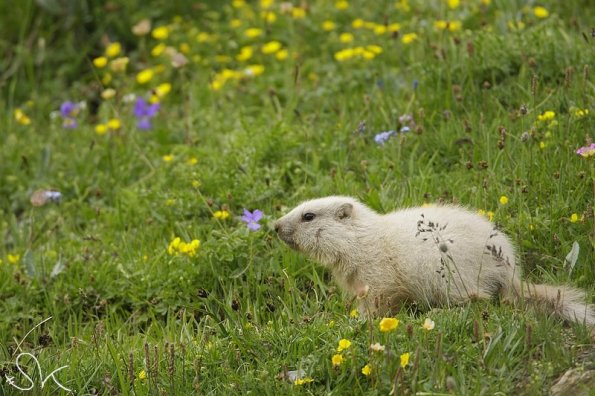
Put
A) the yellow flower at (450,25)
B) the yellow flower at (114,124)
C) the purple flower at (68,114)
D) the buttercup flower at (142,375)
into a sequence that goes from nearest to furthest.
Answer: the buttercup flower at (142,375) → the yellow flower at (450,25) → the yellow flower at (114,124) → the purple flower at (68,114)

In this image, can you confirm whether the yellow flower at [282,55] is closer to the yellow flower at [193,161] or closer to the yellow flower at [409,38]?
the yellow flower at [409,38]

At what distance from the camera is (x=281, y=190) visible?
20.0ft

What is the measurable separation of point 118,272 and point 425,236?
2.02m

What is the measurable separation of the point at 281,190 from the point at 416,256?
161 cm

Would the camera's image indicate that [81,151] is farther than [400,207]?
Yes

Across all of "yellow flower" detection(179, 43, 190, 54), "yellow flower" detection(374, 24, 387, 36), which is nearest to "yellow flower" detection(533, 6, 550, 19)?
"yellow flower" detection(374, 24, 387, 36)

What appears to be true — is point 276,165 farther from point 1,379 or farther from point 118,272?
point 1,379

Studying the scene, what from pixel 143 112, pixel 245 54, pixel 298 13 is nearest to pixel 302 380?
pixel 143 112

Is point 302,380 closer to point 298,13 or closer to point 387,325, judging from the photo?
point 387,325

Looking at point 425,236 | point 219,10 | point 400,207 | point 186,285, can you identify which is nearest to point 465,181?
point 400,207

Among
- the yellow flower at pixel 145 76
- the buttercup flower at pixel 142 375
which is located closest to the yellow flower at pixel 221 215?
the buttercup flower at pixel 142 375

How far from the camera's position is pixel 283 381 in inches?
160

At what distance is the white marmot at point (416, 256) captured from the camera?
4438 millimetres

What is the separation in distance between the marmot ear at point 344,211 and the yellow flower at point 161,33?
4.14 meters
